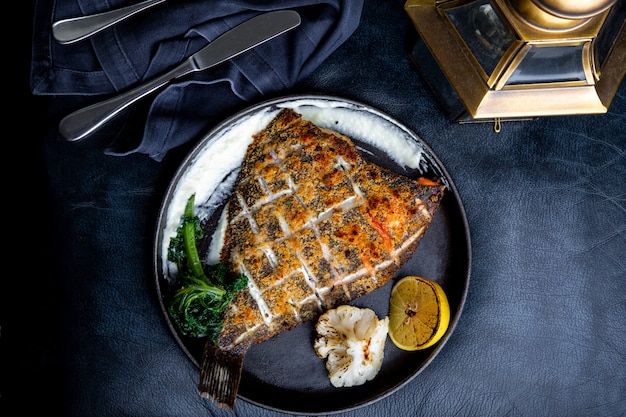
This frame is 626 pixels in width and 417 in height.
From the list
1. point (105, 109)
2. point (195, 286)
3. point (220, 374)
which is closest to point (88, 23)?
point (105, 109)

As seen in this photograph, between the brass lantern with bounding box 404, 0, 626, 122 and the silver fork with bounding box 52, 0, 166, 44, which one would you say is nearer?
the brass lantern with bounding box 404, 0, 626, 122

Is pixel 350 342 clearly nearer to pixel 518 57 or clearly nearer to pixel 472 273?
pixel 472 273

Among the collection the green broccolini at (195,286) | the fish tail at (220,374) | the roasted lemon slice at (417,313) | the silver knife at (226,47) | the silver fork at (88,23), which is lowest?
the roasted lemon slice at (417,313)

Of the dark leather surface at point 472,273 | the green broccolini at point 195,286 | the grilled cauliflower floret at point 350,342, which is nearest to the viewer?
the green broccolini at point 195,286

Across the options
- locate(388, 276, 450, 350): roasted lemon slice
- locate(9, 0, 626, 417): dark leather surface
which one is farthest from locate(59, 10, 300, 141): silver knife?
locate(388, 276, 450, 350): roasted lemon slice

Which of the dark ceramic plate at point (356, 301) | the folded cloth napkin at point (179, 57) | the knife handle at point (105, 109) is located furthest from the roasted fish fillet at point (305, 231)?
the knife handle at point (105, 109)

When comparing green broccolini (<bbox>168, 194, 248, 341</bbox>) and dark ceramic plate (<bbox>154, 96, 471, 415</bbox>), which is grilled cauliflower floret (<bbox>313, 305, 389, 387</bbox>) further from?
green broccolini (<bbox>168, 194, 248, 341</bbox>)

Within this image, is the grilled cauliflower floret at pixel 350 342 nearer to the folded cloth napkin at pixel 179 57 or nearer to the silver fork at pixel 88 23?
the folded cloth napkin at pixel 179 57

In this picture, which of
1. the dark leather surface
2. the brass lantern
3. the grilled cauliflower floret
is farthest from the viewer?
the dark leather surface
